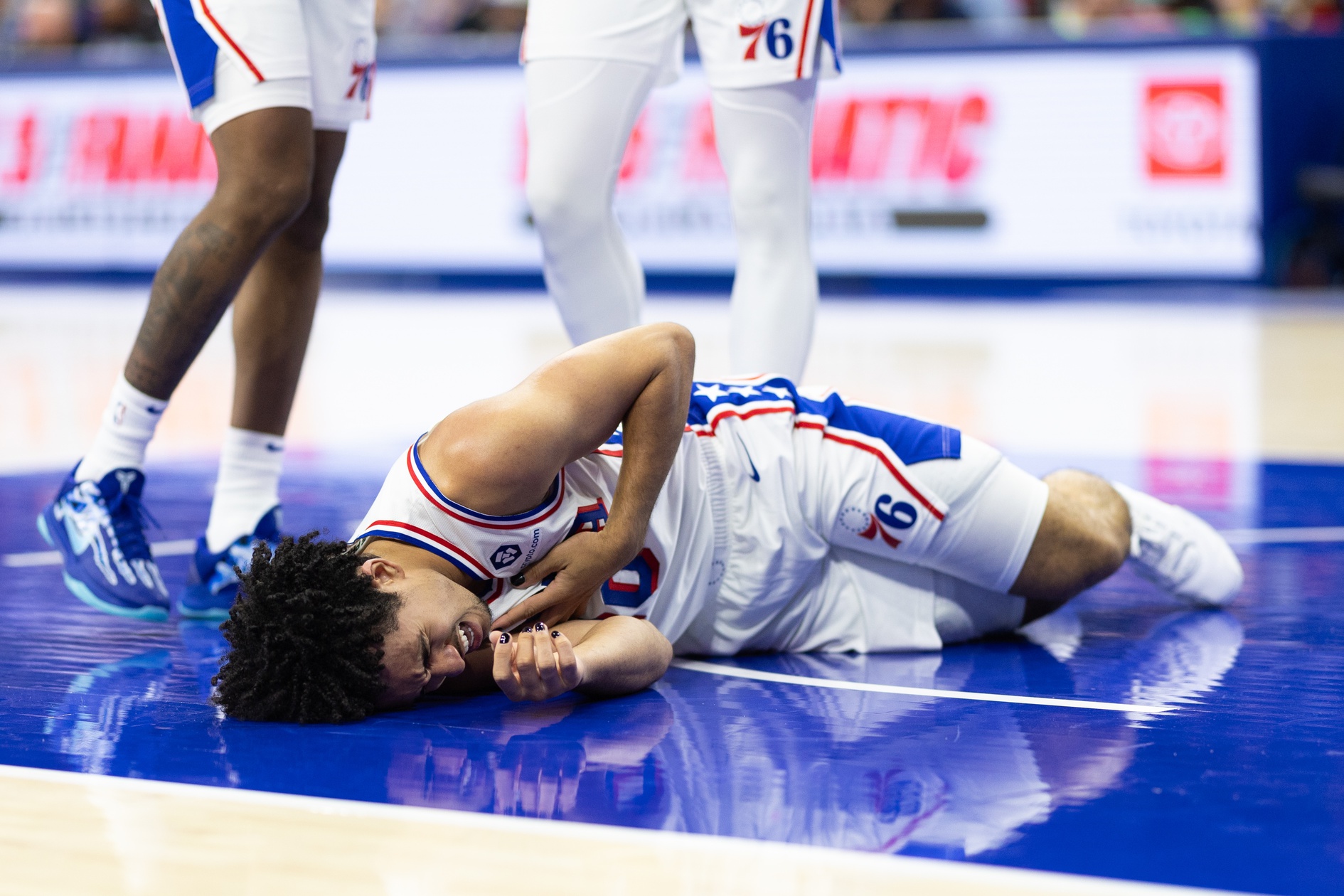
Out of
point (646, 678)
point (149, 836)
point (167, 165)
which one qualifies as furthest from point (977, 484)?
point (167, 165)

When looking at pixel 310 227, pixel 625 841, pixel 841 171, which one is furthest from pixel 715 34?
pixel 841 171

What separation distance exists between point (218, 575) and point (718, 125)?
143 centimetres

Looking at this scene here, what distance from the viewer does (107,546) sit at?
311 cm

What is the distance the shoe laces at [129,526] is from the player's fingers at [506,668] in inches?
40.2

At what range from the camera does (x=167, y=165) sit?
487 inches

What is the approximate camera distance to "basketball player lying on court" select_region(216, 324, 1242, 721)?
2398 millimetres

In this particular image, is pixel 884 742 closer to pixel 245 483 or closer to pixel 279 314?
pixel 245 483

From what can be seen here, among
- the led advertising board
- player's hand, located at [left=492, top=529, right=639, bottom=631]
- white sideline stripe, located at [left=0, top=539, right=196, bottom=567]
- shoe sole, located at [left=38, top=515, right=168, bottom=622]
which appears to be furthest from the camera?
the led advertising board

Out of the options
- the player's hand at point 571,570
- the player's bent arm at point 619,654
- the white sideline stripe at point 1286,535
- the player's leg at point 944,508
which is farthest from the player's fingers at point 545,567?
the white sideline stripe at point 1286,535

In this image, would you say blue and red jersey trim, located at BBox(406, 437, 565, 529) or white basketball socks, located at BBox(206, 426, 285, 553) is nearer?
blue and red jersey trim, located at BBox(406, 437, 565, 529)

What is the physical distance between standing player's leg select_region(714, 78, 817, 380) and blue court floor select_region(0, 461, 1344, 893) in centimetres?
85

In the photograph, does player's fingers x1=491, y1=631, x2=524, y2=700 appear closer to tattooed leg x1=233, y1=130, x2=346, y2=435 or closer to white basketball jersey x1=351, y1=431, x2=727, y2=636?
white basketball jersey x1=351, y1=431, x2=727, y2=636

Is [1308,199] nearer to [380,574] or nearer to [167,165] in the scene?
[167,165]

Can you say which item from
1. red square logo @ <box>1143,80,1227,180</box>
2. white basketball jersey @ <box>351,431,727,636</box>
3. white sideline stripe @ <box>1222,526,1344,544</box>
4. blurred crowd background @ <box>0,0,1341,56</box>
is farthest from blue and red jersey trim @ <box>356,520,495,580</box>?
red square logo @ <box>1143,80,1227,180</box>
